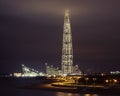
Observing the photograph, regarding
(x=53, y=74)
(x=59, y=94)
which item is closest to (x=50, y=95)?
(x=59, y=94)

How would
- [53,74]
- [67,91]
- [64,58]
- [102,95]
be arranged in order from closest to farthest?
[102,95] → [67,91] → [64,58] → [53,74]

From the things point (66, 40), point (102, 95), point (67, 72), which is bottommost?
point (102, 95)

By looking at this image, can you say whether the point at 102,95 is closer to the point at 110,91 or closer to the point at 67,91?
the point at 110,91

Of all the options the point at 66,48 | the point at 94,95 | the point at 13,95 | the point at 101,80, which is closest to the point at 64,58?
the point at 66,48

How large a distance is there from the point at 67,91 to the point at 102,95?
974 centimetres

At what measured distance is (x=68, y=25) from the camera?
116 meters

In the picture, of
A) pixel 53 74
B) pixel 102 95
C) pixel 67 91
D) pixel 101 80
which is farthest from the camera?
pixel 53 74

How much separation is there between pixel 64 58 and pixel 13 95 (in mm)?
49490

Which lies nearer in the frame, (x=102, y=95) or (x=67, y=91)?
(x=102, y=95)

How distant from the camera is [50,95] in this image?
58.9 m

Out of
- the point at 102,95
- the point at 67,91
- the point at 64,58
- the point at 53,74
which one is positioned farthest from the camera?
the point at 53,74

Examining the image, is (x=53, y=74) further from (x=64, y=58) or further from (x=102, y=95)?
(x=102, y=95)

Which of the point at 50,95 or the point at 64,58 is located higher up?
the point at 64,58

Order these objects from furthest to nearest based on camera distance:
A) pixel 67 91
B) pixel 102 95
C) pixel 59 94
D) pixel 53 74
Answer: pixel 53 74 < pixel 67 91 < pixel 59 94 < pixel 102 95
